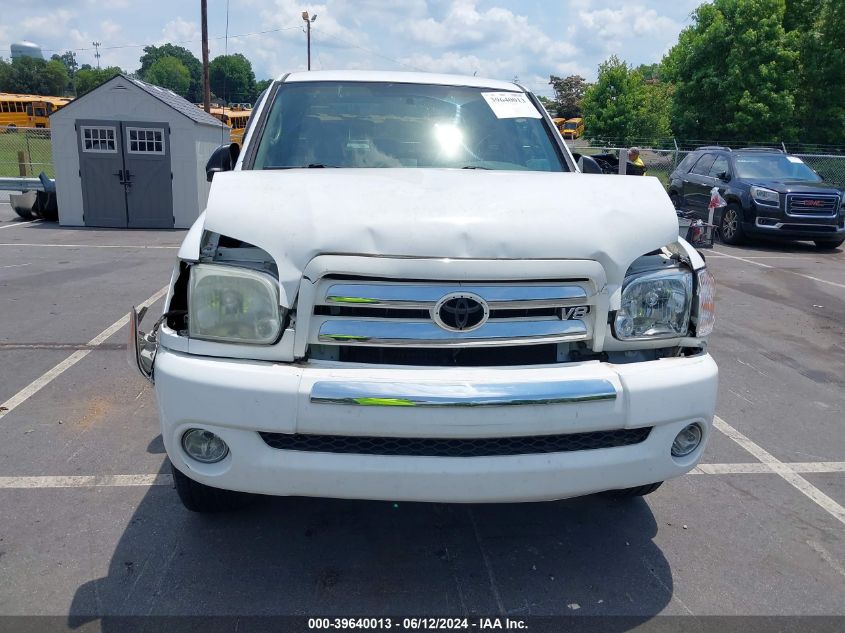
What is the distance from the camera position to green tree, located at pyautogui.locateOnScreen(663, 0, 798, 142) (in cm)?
3019

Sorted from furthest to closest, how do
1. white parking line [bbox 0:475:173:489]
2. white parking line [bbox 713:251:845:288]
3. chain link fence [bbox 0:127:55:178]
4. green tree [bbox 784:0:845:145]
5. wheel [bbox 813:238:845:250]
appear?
green tree [bbox 784:0:845:145] < chain link fence [bbox 0:127:55:178] < wheel [bbox 813:238:845:250] < white parking line [bbox 713:251:845:288] < white parking line [bbox 0:475:173:489]

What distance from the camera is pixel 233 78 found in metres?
98.5


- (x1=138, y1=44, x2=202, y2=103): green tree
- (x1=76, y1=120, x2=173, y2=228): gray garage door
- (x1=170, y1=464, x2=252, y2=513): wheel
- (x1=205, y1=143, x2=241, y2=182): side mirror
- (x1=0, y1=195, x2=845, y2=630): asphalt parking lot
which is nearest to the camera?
(x1=0, y1=195, x2=845, y2=630): asphalt parking lot

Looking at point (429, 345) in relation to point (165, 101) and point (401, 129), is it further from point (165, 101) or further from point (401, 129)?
point (165, 101)

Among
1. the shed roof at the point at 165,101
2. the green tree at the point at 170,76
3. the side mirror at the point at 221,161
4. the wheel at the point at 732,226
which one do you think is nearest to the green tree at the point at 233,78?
the green tree at the point at 170,76

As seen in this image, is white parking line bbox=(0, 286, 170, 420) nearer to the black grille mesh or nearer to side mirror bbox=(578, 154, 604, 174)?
the black grille mesh

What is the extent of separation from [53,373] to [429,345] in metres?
3.90

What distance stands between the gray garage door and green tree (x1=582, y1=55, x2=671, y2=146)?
71.0ft

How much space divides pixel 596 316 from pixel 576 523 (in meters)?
1.21

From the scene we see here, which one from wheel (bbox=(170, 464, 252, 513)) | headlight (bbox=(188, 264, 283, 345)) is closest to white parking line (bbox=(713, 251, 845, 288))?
wheel (bbox=(170, 464, 252, 513))

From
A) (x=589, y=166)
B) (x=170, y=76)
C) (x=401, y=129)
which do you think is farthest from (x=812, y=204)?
(x=170, y=76)

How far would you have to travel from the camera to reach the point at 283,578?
9.50 ft

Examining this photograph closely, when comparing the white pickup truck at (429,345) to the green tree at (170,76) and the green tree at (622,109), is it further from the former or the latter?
the green tree at (170,76)

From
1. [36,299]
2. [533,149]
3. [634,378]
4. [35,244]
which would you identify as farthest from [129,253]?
[634,378]
